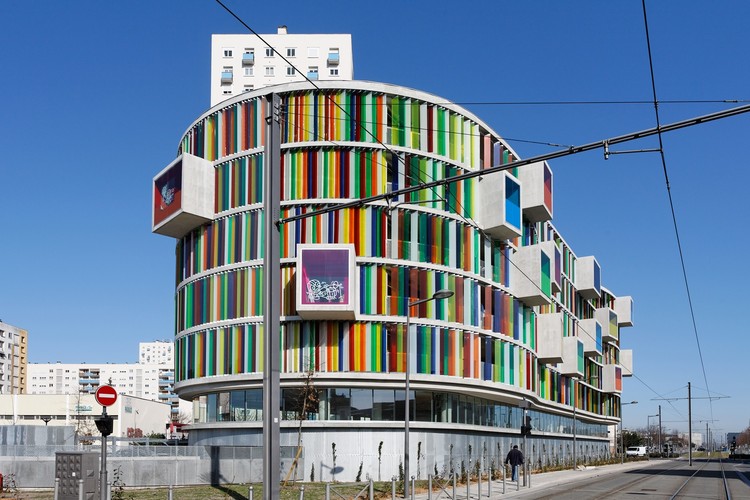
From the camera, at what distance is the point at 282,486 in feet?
109

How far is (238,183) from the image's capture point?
4425 cm

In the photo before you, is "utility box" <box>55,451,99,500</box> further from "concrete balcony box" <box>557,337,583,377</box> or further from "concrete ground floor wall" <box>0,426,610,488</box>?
"concrete balcony box" <box>557,337,583,377</box>

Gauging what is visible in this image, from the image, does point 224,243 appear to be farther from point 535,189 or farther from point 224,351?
point 535,189

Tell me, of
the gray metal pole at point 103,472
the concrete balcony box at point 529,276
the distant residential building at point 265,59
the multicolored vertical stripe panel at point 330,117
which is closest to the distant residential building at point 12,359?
the distant residential building at point 265,59

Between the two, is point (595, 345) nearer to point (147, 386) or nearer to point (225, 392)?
point (225, 392)

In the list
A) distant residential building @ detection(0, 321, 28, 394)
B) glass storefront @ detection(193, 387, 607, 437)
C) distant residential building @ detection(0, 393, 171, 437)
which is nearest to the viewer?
glass storefront @ detection(193, 387, 607, 437)

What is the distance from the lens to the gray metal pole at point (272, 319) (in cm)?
1898

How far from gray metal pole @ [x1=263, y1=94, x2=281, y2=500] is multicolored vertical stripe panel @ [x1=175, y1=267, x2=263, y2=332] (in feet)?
72.1

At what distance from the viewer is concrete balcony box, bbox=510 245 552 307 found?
5141 centimetres

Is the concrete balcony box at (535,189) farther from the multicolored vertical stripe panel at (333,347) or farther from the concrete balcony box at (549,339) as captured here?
the multicolored vertical stripe panel at (333,347)

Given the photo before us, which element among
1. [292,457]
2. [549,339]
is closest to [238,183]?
[292,457]

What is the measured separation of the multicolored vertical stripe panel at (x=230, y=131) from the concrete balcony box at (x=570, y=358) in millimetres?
33498

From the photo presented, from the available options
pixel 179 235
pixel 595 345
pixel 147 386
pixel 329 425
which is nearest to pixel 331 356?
pixel 329 425

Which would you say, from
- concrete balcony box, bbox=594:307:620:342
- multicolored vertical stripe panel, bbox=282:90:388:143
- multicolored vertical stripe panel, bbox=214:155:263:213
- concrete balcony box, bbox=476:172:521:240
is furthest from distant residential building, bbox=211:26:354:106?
multicolored vertical stripe panel, bbox=282:90:388:143
